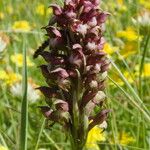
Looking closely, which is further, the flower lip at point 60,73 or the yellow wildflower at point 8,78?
the yellow wildflower at point 8,78

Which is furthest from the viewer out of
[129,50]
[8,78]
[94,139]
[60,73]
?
[129,50]

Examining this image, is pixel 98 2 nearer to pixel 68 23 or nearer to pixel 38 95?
pixel 68 23

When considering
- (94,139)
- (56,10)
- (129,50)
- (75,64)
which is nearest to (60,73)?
(75,64)

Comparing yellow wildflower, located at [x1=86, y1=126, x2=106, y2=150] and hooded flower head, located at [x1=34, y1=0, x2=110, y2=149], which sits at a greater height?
hooded flower head, located at [x1=34, y1=0, x2=110, y2=149]

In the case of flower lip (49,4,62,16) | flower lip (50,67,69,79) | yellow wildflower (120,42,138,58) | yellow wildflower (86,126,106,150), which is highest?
flower lip (49,4,62,16)

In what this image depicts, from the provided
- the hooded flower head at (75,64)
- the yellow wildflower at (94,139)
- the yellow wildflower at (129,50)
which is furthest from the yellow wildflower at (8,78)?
the hooded flower head at (75,64)

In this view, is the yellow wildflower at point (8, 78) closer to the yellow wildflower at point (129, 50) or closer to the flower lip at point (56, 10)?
the yellow wildflower at point (129, 50)

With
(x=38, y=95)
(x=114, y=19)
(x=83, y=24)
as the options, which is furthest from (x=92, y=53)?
(x=114, y=19)

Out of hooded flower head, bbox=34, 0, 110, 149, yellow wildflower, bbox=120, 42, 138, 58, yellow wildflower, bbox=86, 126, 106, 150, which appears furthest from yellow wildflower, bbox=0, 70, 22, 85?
hooded flower head, bbox=34, 0, 110, 149

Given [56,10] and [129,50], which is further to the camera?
[129,50]

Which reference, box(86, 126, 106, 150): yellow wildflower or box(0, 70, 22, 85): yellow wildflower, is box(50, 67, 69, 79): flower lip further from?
box(0, 70, 22, 85): yellow wildflower

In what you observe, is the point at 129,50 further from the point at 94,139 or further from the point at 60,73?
the point at 60,73
